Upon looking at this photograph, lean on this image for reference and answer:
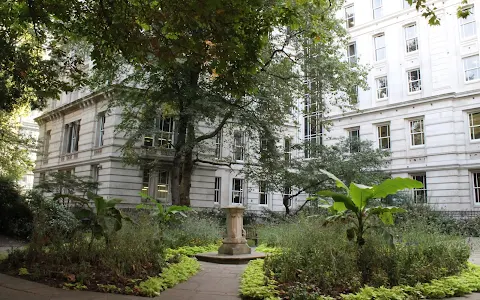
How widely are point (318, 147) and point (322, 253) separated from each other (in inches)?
650

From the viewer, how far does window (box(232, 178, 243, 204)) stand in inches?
1214

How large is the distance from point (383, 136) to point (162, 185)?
17723mm

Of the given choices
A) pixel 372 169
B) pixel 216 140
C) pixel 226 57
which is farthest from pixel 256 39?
pixel 216 140

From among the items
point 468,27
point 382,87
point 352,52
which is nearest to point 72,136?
point 352,52

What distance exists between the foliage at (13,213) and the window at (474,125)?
2676 cm

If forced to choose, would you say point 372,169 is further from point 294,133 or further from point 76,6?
point 76,6

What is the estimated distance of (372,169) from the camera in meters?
24.1

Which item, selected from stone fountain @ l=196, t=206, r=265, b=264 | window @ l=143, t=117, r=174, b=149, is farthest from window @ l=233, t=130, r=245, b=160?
stone fountain @ l=196, t=206, r=265, b=264

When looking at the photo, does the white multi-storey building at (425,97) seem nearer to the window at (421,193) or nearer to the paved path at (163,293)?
the window at (421,193)

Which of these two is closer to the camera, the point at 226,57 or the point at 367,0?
the point at 226,57

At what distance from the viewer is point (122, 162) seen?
2444cm

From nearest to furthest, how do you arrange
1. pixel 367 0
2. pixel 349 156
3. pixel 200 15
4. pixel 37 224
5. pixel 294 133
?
pixel 200 15, pixel 37 224, pixel 349 156, pixel 367 0, pixel 294 133

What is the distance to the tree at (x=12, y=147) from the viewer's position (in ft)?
78.5

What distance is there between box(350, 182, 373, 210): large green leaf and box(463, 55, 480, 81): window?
888 inches
